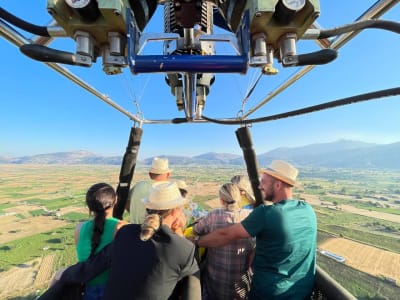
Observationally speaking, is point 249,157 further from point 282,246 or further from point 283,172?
point 282,246

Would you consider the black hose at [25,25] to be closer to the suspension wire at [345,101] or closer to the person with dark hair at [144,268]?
the person with dark hair at [144,268]

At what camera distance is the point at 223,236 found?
135cm

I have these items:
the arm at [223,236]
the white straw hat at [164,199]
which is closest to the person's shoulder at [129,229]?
the white straw hat at [164,199]

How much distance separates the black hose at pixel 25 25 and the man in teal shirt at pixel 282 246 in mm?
1136

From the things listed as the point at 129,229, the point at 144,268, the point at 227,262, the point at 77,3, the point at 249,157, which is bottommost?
the point at 227,262

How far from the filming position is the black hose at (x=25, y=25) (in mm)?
614

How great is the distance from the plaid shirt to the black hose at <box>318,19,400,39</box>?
3.79 feet

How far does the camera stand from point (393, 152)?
92812 millimetres

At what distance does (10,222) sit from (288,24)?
47944 millimetres

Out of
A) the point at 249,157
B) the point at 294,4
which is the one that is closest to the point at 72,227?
the point at 249,157

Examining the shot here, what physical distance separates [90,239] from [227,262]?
84cm

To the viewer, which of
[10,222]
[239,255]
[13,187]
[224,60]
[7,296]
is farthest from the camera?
[13,187]

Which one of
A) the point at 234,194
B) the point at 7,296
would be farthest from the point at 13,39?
the point at 7,296

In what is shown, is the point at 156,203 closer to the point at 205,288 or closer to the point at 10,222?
the point at 205,288
